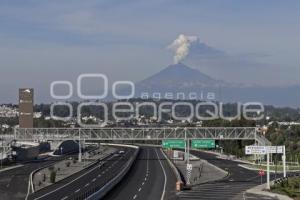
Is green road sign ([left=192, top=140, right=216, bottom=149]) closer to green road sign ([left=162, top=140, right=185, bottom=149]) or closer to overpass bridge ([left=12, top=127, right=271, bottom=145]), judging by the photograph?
green road sign ([left=162, top=140, right=185, bottom=149])

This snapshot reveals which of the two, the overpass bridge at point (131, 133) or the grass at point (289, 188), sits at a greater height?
the overpass bridge at point (131, 133)

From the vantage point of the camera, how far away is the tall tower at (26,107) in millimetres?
179500

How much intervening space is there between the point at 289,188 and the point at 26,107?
125 meters

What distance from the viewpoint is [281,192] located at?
203ft

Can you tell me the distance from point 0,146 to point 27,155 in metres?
6.60

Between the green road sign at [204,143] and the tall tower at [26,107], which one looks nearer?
the green road sign at [204,143]

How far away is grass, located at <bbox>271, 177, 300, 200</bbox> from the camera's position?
59.2 meters

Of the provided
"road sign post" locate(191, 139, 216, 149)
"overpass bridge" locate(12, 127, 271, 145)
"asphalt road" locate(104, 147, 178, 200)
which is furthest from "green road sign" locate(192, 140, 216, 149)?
"asphalt road" locate(104, 147, 178, 200)

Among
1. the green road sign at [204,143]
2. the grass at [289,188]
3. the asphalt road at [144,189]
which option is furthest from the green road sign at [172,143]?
the grass at [289,188]

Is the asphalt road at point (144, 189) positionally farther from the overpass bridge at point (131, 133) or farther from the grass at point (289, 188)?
the overpass bridge at point (131, 133)

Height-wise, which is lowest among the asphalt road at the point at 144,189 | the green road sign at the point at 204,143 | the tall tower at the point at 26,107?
the asphalt road at the point at 144,189

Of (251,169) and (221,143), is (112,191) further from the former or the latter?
(221,143)

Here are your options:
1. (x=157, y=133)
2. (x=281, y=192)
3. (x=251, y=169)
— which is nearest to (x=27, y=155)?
(x=157, y=133)

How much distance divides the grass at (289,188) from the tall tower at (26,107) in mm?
114911
